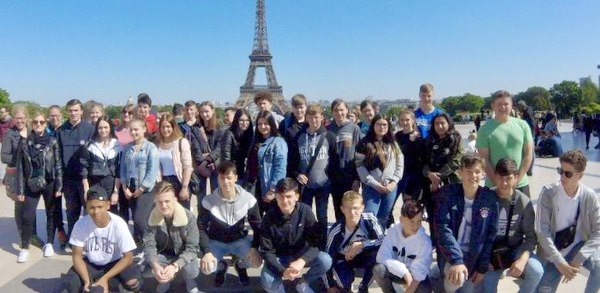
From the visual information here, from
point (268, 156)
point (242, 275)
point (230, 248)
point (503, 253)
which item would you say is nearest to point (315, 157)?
point (268, 156)

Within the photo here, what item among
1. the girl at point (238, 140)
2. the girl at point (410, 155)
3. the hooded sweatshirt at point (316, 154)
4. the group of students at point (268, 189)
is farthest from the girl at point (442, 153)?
the girl at point (238, 140)

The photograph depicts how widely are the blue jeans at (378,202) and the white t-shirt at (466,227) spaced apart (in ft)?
3.22

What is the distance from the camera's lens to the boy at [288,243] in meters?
3.43

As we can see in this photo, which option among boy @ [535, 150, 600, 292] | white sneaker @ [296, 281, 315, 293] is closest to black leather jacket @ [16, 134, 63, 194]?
white sneaker @ [296, 281, 315, 293]

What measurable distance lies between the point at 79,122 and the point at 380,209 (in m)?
3.37

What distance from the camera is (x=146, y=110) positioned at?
18.3 ft

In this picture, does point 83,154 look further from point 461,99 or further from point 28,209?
point 461,99

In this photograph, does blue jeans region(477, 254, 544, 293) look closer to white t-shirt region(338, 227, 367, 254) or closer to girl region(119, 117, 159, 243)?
white t-shirt region(338, 227, 367, 254)

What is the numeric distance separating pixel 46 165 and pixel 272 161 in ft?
7.79

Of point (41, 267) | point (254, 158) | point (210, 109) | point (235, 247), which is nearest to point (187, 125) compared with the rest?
point (210, 109)

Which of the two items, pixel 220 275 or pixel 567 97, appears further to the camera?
pixel 567 97

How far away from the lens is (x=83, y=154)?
4418 mm

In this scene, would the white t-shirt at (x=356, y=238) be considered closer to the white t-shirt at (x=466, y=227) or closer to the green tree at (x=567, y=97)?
the white t-shirt at (x=466, y=227)

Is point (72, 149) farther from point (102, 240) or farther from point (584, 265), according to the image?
point (584, 265)
